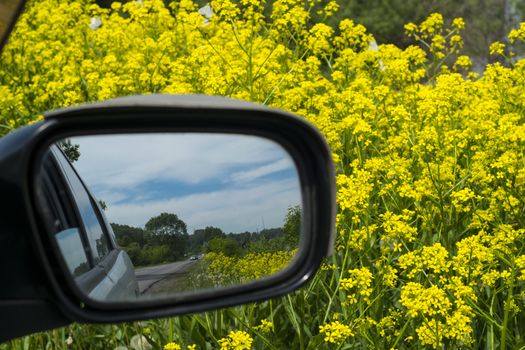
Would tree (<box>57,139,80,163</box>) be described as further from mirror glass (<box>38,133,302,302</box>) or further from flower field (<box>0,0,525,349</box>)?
flower field (<box>0,0,525,349</box>)

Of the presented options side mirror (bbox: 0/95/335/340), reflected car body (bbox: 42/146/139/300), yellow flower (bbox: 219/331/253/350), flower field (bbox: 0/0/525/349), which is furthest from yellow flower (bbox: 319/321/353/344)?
reflected car body (bbox: 42/146/139/300)

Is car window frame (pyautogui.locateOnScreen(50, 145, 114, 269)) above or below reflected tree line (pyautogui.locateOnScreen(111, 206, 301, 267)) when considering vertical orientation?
above

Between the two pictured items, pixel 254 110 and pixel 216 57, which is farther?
pixel 216 57

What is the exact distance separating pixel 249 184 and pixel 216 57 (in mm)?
3476

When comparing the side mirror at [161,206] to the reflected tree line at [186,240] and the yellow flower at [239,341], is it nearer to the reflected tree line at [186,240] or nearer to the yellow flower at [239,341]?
the reflected tree line at [186,240]

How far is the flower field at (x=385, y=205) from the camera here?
9.96ft

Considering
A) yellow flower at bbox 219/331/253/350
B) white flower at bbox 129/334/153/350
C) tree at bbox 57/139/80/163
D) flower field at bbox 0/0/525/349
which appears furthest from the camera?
white flower at bbox 129/334/153/350

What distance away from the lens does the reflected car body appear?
0.94m

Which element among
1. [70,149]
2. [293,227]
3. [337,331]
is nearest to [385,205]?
[337,331]

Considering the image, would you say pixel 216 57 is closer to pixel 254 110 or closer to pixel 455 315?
pixel 455 315

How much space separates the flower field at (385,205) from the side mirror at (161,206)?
1759mm

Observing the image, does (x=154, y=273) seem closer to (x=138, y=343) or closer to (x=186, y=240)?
(x=186, y=240)

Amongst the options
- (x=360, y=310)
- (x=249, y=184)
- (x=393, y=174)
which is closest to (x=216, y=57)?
(x=393, y=174)

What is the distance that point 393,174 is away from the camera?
3.68 metres
